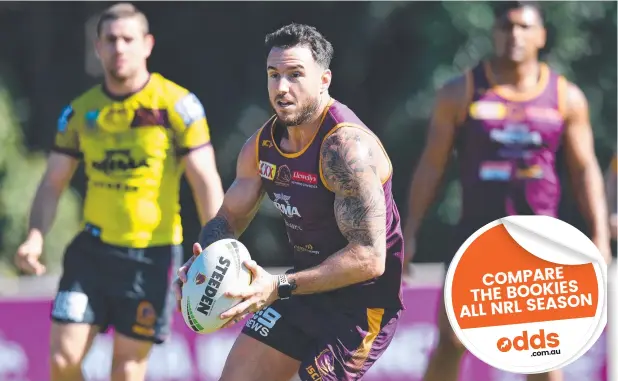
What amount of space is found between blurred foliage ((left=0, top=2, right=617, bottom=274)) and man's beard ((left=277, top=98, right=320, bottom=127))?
5.33 m

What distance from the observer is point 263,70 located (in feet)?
37.2

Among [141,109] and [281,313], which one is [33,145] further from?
[281,313]

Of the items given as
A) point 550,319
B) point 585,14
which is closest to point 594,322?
point 550,319

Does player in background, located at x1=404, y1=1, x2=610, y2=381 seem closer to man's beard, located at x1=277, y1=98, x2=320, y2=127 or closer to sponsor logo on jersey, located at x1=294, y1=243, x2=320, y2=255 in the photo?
sponsor logo on jersey, located at x1=294, y1=243, x2=320, y2=255

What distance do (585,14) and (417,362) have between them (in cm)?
363

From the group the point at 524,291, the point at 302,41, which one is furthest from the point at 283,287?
the point at 524,291

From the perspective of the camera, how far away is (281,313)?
5.56 m

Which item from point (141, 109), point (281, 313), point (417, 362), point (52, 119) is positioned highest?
point (141, 109)

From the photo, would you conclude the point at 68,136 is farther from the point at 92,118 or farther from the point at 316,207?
the point at 316,207

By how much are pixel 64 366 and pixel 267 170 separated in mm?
1943

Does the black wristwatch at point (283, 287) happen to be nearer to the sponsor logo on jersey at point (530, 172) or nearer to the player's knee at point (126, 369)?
the player's knee at point (126, 369)

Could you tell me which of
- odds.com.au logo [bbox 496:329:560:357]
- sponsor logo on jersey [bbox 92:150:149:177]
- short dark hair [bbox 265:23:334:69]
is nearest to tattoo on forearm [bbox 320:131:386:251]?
short dark hair [bbox 265:23:334:69]

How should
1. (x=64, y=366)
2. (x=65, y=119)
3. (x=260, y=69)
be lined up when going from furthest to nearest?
(x=260, y=69), (x=65, y=119), (x=64, y=366)

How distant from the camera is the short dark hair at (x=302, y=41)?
17.5 ft
